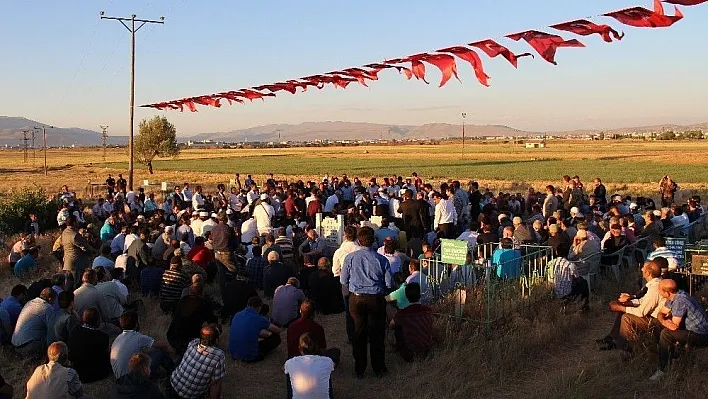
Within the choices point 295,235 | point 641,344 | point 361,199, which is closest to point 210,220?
point 295,235

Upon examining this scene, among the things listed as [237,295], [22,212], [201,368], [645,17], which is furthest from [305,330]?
[22,212]

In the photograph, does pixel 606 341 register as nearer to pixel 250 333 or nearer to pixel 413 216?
pixel 250 333

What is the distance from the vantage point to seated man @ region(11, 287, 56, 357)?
8039mm

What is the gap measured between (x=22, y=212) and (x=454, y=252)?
52.8 feet

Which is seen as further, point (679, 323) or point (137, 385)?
point (679, 323)

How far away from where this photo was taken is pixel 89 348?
7387 millimetres

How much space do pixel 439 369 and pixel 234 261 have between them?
5.34 meters

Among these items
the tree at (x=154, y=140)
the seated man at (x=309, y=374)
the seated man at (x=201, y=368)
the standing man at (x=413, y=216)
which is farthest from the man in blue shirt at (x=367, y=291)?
the tree at (x=154, y=140)

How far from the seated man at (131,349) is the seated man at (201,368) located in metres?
0.47

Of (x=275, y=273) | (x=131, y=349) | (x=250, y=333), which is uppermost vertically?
(x=275, y=273)

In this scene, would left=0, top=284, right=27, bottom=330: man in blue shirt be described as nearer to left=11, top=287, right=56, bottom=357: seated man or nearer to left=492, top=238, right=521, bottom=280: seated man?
left=11, top=287, right=56, bottom=357: seated man

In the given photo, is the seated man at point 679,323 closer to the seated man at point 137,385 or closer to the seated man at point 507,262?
the seated man at point 507,262

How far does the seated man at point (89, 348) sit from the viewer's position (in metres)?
7.29

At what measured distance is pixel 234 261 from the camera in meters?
11.7
